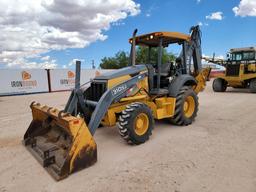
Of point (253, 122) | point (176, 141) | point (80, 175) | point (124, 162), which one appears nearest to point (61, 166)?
point (80, 175)

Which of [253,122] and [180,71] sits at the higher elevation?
[180,71]

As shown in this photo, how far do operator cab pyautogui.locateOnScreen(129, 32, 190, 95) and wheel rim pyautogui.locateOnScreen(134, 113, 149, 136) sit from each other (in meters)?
0.93

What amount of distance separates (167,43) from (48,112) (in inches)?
136

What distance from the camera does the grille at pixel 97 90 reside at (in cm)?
452

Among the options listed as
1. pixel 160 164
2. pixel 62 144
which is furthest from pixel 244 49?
pixel 62 144

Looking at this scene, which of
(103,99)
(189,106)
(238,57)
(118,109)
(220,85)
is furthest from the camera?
(238,57)

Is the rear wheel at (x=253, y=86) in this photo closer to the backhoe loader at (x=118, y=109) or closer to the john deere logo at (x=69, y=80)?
the backhoe loader at (x=118, y=109)

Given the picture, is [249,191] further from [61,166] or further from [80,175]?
[61,166]

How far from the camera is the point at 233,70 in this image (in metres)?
12.5

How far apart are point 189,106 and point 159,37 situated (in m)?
2.03

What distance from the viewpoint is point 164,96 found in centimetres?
540

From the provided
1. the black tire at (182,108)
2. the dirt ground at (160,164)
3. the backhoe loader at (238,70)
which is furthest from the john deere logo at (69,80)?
the black tire at (182,108)

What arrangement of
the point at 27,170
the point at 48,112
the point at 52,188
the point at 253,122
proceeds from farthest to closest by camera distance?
the point at 253,122 < the point at 48,112 < the point at 27,170 < the point at 52,188

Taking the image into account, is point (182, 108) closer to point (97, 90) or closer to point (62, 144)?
point (97, 90)
